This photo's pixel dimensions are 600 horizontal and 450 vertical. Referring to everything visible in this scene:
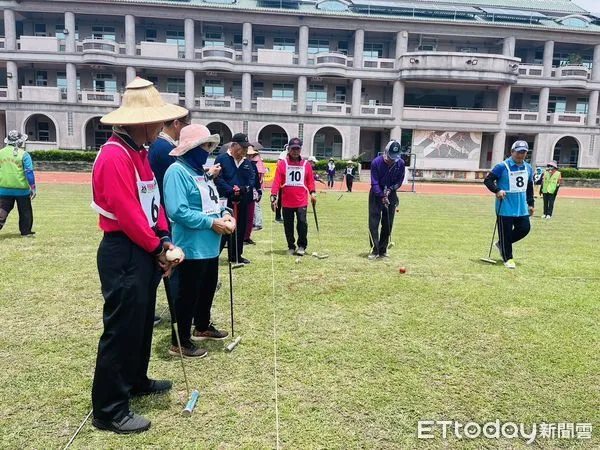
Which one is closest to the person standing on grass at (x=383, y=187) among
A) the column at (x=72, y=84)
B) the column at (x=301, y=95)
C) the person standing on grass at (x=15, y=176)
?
the person standing on grass at (x=15, y=176)

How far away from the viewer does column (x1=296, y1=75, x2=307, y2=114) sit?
40.6 metres

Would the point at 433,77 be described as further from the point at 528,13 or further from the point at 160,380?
the point at 160,380

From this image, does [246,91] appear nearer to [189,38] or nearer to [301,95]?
[301,95]

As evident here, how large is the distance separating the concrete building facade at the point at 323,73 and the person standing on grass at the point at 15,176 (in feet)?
102

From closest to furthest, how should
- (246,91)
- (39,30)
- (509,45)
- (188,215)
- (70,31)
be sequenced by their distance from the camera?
(188,215) → (70,31) → (246,91) → (39,30) → (509,45)

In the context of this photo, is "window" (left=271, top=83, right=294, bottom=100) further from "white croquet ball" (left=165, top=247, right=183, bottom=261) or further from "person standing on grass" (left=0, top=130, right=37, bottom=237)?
"white croquet ball" (left=165, top=247, right=183, bottom=261)

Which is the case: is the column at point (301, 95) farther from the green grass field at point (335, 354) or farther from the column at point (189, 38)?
the green grass field at point (335, 354)

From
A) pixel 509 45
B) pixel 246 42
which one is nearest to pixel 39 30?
pixel 246 42

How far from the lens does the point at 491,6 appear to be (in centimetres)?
4828

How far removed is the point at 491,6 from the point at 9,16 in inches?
1741

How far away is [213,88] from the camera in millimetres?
42312

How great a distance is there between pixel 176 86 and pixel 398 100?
19.6 metres

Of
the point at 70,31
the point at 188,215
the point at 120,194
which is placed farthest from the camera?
the point at 70,31

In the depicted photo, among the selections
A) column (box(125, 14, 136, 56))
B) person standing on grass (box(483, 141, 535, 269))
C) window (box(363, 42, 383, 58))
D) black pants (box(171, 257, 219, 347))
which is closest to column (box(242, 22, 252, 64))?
column (box(125, 14, 136, 56))
